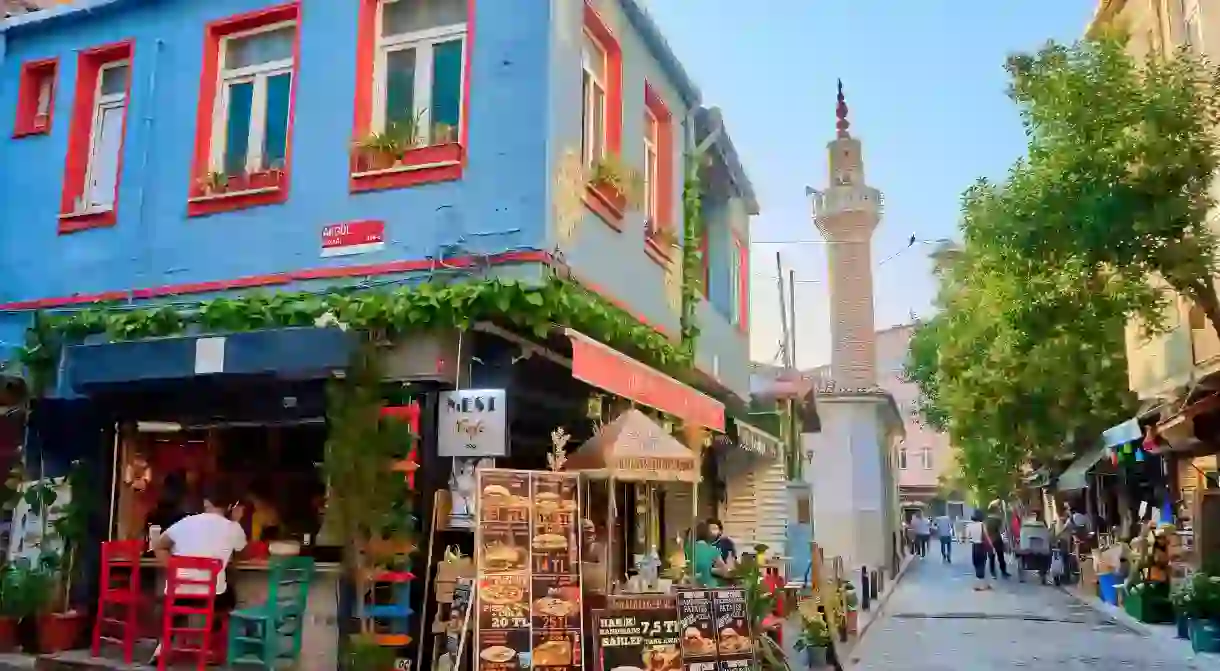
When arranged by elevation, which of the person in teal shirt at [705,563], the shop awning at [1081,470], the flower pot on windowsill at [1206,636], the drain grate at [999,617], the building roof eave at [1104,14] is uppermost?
the building roof eave at [1104,14]

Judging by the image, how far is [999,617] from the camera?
1736 centimetres

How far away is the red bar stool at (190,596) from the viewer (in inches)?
319

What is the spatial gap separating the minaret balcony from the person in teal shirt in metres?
22.7

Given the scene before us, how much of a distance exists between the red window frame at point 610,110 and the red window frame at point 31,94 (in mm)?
5920

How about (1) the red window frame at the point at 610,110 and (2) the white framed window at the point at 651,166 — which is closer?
(1) the red window frame at the point at 610,110

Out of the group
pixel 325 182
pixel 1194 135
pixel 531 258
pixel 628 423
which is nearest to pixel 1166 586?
pixel 1194 135

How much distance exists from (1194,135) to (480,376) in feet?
27.8

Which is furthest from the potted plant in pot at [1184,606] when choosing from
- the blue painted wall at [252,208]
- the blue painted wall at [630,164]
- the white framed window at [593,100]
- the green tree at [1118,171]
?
the blue painted wall at [252,208]

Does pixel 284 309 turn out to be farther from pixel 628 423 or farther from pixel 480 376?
pixel 628 423

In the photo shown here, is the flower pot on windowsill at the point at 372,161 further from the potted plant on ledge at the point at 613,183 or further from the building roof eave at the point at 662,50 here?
the building roof eave at the point at 662,50

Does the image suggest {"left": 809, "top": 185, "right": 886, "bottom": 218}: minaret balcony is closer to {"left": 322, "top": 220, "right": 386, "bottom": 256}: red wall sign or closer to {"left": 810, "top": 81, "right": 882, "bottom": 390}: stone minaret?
{"left": 810, "top": 81, "right": 882, "bottom": 390}: stone minaret

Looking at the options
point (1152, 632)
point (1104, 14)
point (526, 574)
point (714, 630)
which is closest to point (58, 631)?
point (526, 574)

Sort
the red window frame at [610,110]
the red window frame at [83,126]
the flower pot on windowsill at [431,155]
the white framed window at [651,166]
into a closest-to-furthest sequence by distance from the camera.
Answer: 1. the flower pot on windowsill at [431,155]
2. the red window frame at [610,110]
3. the red window frame at [83,126]
4. the white framed window at [651,166]

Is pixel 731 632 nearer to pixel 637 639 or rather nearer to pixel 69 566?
pixel 637 639
